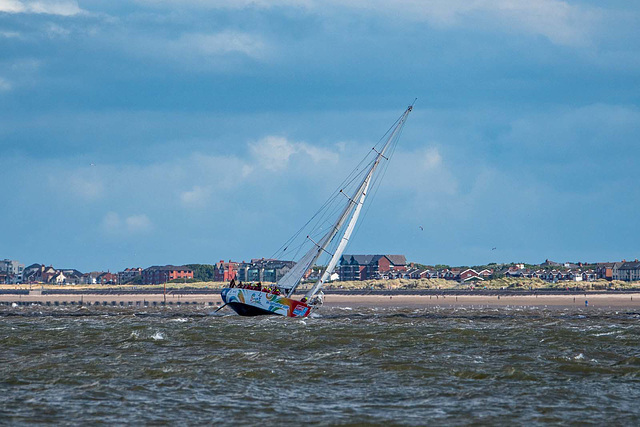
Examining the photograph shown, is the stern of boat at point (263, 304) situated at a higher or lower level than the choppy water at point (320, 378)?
higher

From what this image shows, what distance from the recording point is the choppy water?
18.6m

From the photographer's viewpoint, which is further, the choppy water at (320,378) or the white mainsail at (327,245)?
the white mainsail at (327,245)

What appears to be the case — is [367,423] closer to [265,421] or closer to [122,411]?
[265,421]

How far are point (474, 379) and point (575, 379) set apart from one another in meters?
3.20

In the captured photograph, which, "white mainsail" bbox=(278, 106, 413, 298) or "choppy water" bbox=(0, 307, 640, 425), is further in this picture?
"white mainsail" bbox=(278, 106, 413, 298)

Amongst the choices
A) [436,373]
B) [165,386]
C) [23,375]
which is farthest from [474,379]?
[23,375]

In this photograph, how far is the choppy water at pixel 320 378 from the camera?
18594mm

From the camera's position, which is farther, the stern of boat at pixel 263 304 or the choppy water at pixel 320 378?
the stern of boat at pixel 263 304

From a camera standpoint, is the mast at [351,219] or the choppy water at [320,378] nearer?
the choppy water at [320,378]

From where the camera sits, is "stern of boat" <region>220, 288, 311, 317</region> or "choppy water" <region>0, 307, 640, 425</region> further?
"stern of boat" <region>220, 288, 311, 317</region>

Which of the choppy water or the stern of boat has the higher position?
the stern of boat

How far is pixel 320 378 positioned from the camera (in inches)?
957

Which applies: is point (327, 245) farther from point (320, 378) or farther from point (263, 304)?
point (320, 378)

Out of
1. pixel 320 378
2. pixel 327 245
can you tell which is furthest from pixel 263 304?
pixel 320 378
